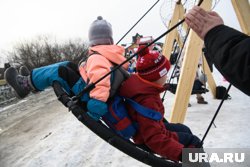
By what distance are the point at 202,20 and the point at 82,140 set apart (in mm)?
4360

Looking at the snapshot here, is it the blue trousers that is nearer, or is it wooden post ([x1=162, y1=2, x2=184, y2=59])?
the blue trousers

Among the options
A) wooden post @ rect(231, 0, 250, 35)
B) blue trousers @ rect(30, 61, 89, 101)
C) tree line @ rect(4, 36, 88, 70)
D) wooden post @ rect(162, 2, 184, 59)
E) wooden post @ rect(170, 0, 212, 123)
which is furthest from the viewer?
tree line @ rect(4, 36, 88, 70)

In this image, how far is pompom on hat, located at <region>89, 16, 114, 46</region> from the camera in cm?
283

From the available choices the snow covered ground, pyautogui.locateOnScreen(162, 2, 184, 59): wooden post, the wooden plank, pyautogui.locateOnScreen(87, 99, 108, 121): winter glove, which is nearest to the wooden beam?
the wooden plank

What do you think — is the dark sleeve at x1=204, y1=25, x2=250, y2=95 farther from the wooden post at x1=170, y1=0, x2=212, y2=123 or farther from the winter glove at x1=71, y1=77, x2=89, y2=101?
the wooden post at x1=170, y1=0, x2=212, y2=123

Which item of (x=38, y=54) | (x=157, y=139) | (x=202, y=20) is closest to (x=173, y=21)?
(x=157, y=139)

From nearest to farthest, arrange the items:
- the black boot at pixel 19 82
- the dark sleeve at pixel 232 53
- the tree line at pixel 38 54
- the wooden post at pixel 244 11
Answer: the dark sleeve at pixel 232 53 < the black boot at pixel 19 82 < the wooden post at pixel 244 11 < the tree line at pixel 38 54

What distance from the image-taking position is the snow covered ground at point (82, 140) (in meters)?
4.41

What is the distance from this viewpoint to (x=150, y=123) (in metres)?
2.28

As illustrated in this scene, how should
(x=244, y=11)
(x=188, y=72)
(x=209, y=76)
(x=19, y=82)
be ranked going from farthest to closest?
(x=209, y=76), (x=244, y=11), (x=188, y=72), (x=19, y=82)

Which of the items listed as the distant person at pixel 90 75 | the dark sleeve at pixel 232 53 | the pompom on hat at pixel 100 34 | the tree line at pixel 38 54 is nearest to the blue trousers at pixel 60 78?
the distant person at pixel 90 75

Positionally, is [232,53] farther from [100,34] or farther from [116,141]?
[100,34]

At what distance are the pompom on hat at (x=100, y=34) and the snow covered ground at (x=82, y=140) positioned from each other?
186cm

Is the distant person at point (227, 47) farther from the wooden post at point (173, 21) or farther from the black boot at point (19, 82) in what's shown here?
the wooden post at point (173, 21)
